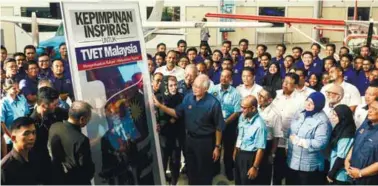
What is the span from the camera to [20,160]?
2764 millimetres

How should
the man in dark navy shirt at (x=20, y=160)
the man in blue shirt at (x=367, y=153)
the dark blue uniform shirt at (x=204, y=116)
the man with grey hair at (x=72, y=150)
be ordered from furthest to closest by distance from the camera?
Result: the dark blue uniform shirt at (x=204, y=116)
the man in blue shirt at (x=367, y=153)
the man with grey hair at (x=72, y=150)
the man in dark navy shirt at (x=20, y=160)

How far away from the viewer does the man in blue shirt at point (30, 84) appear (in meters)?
4.65

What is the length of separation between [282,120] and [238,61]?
3.16m

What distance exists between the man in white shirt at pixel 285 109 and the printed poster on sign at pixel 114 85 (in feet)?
5.10

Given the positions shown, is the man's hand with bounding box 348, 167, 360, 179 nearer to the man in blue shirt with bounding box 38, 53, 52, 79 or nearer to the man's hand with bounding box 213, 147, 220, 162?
the man's hand with bounding box 213, 147, 220, 162

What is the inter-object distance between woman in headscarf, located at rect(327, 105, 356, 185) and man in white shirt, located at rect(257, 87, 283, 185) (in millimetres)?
584

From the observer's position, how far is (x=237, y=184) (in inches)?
Answer: 179

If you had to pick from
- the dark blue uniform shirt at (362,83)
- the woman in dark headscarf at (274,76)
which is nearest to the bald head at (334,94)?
the woman in dark headscarf at (274,76)

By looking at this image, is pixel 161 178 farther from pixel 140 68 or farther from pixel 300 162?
pixel 300 162

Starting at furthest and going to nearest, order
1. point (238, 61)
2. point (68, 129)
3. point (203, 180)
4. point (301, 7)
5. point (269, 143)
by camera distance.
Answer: point (301, 7) < point (238, 61) < point (203, 180) < point (269, 143) < point (68, 129)

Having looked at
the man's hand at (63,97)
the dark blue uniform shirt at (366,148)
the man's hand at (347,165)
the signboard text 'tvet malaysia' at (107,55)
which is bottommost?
the man's hand at (347,165)

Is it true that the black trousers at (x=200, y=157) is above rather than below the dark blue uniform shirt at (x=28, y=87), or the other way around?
below

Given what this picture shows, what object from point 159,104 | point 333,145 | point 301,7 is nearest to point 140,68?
point 159,104

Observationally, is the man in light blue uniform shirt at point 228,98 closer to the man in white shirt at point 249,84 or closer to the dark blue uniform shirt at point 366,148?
the man in white shirt at point 249,84
